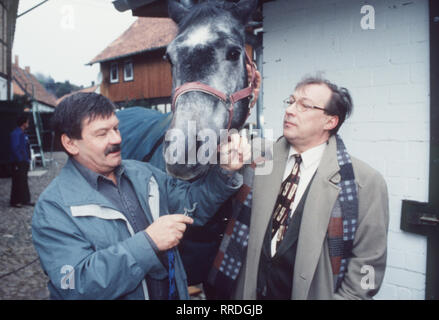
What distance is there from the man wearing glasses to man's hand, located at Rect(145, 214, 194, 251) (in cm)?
62

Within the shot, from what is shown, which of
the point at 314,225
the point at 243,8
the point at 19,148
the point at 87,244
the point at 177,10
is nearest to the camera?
the point at 87,244

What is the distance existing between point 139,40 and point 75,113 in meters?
21.3

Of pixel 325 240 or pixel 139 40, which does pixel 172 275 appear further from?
pixel 139 40

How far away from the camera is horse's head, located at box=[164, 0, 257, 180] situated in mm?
1568

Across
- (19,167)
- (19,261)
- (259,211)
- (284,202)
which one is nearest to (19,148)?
(19,167)

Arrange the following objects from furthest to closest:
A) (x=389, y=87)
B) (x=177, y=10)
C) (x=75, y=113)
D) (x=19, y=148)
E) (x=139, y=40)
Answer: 1. (x=139, y=40)
2. (x=19, y=148)
3. (x=389, y=87)
4. (x=177, y=10)
5. (x=75, y=113)

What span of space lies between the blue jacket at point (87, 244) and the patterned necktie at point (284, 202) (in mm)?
468

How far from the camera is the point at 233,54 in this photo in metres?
1.90

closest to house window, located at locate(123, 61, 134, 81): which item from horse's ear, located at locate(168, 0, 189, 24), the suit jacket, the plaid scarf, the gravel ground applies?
the gravel ground

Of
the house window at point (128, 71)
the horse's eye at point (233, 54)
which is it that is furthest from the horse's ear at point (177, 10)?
the house window at point (128, 71)

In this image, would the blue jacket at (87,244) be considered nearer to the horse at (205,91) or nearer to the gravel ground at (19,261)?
the horse at (205,91)

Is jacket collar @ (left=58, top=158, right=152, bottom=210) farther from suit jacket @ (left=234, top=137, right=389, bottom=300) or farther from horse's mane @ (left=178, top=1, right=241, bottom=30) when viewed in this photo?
horse's mane @ (left=178, top=1, right=241, bottom=30)

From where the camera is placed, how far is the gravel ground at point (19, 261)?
3383mm
